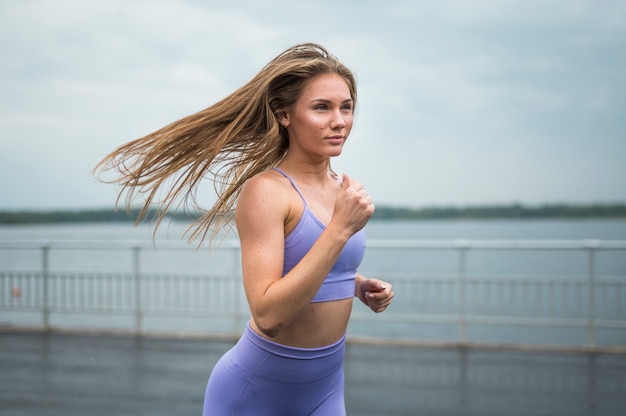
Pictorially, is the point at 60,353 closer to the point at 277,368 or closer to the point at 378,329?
the point at 277,368

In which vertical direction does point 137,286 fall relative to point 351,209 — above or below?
below

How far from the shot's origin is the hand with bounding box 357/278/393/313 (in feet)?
7.63

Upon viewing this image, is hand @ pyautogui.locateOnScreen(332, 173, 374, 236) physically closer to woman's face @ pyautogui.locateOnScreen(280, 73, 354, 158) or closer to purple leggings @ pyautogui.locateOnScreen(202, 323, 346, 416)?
woman's face @ pyautogui.locateOnScreen(280, 73, 354, 158)

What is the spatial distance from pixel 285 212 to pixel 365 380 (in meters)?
5.47

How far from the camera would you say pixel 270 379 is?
204cm

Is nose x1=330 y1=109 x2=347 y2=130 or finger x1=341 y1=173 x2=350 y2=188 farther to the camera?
nose x1=330 y1=109 x2=347 y2=130

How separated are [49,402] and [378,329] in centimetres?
1664

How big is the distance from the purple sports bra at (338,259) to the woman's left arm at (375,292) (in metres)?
0.20

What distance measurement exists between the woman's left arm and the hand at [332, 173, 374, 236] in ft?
1.73

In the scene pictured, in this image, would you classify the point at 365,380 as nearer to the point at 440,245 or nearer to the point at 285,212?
the point at 440,245

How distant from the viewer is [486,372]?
24.5ft

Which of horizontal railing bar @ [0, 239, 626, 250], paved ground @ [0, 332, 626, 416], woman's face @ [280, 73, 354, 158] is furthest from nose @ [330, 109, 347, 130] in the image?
horizontal railing bar @ [0, 239, 626, 250]

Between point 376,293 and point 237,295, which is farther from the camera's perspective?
point 237,295

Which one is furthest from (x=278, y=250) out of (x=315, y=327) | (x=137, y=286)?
(x=137, y=286)
